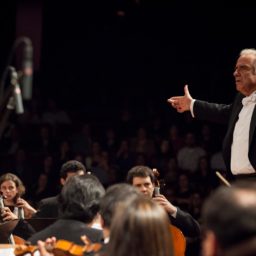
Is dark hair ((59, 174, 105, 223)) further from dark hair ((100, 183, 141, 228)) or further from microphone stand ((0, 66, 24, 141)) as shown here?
microphone stand ((0, 66, 24, 141))

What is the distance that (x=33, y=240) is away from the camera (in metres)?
2.98

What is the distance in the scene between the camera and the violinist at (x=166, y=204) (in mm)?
4375

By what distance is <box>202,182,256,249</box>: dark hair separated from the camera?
1.48 m

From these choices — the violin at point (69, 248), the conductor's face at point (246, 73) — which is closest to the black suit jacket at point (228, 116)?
the conductor's face at point (246, 73)

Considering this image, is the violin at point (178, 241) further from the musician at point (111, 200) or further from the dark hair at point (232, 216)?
the dark hair at point (232, 216)

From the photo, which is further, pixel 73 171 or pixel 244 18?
pixel 244 18

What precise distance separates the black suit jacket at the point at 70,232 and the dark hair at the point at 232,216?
147 cm

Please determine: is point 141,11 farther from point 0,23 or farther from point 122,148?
point 122,148

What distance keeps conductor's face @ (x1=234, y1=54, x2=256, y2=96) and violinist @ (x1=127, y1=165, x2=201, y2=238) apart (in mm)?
881

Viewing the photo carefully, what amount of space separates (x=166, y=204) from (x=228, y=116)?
2.22 ft

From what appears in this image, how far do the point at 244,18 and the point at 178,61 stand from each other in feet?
4.44

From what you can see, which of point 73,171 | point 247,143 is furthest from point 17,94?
point 73,171

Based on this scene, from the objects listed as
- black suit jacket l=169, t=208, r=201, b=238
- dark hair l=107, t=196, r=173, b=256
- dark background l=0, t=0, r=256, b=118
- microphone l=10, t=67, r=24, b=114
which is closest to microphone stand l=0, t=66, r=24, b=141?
microphone l=10, t=67, r=24, b=114

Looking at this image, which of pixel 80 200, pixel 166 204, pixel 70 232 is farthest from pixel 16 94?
pixel 166 204
